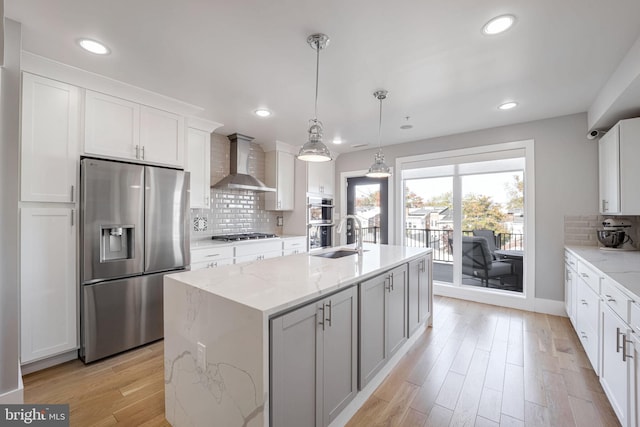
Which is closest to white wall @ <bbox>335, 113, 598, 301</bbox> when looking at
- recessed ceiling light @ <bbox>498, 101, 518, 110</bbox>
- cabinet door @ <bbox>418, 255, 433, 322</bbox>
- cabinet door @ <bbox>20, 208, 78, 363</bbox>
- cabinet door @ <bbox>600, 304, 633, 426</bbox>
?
recessed ceiling light @ <bbox>498, 101, 518, 110</bbox>

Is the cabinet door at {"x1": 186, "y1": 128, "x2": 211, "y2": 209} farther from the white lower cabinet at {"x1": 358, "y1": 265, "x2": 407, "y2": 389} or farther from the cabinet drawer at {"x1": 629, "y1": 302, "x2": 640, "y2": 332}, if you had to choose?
the cabinet drawer at {"x1": 629, "y1": 302, "x2": 640, "y2": 332}

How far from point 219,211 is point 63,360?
2293mm

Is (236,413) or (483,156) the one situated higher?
(483,156)

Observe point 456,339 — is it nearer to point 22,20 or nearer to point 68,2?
point 68,2

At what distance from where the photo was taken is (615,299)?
67.4 inches

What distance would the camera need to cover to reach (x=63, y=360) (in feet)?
8.00

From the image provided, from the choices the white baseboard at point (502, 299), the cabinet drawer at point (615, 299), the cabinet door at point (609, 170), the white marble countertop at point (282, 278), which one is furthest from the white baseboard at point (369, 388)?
the cabinet door at point (609, 170)

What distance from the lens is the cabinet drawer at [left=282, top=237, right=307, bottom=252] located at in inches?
173

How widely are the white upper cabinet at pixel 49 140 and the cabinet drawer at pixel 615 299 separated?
3.92m

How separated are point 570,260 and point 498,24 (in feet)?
8.78

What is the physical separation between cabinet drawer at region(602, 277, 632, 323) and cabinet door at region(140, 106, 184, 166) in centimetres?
373

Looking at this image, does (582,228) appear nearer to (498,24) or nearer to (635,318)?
(635,318)

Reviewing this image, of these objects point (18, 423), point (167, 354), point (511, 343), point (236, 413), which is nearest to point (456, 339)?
point (511, 343)

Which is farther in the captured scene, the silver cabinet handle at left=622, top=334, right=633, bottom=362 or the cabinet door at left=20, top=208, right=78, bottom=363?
the cabinet door at left=20, top=208, right=78, bottom=363
